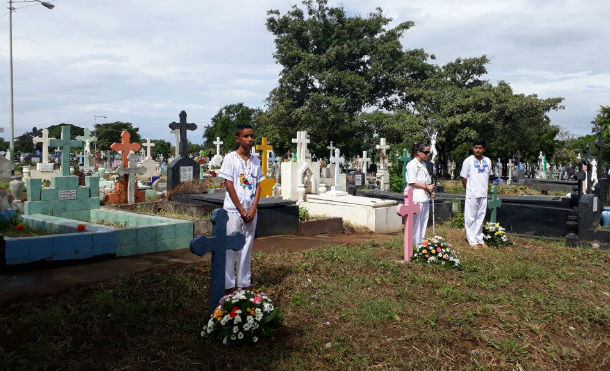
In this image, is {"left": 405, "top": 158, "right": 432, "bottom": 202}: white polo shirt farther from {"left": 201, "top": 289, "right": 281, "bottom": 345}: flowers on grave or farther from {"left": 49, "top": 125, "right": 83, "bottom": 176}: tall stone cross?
{"left": 49, "top": 125, "right": 83, "bottom": 176}: tall stone cross

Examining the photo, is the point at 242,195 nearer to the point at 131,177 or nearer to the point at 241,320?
the point at 241,320

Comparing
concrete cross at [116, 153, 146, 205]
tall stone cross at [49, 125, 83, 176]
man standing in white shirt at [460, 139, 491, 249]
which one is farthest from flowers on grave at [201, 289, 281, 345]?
concrete cross at [116, 153, 146, 205]

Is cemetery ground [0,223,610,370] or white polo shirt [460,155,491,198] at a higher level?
white polo shirt [460,155,491,198]

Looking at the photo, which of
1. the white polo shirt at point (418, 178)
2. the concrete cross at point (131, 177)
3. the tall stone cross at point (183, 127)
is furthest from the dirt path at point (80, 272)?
the tall stone cross at point (183, 127)

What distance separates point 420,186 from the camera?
7.00 m

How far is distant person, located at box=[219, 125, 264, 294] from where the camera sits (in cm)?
464

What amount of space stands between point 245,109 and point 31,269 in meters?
72.3

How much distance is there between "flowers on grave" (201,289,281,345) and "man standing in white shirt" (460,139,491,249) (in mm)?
4902

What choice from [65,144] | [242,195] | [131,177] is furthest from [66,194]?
[242,195]

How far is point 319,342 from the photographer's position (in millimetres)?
3840

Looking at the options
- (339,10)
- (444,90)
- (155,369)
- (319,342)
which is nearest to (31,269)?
(155,369)

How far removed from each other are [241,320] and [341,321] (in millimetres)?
1003

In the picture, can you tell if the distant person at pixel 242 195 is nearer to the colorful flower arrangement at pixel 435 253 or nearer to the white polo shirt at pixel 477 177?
the colorful flower arrangement at pixel 435 253

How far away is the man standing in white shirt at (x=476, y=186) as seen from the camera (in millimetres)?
7758
